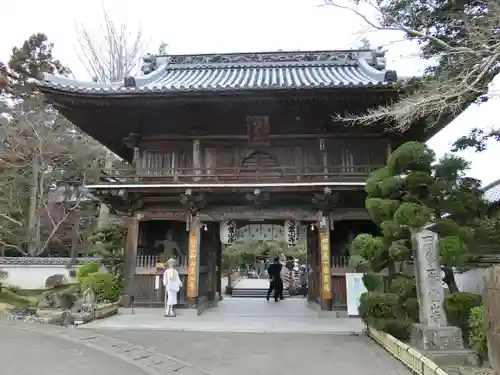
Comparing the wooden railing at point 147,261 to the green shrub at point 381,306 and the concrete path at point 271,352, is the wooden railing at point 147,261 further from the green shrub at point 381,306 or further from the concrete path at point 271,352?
the green shrub at point 381,306

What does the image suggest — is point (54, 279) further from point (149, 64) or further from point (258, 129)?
point (258, 129)

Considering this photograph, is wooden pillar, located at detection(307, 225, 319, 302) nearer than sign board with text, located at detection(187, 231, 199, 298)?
No

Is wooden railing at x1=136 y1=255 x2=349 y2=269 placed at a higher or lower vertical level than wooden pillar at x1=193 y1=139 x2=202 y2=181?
lower

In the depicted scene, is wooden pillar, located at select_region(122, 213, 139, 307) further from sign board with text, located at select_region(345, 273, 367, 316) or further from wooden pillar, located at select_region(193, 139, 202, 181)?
sign board with text, located at select_region(345, 273, 367, 316)

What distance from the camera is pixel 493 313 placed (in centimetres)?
521

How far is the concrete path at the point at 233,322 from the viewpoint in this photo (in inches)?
373

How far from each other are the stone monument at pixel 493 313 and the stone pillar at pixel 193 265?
777cm

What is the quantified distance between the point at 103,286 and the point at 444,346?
30.6ft

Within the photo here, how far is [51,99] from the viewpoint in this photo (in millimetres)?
11422

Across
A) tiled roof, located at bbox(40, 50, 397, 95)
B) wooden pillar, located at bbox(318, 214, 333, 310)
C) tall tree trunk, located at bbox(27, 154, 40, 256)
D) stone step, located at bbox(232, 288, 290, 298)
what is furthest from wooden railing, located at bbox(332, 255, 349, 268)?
tall tree trunk, located at bbox(27, 154, 40, 256)

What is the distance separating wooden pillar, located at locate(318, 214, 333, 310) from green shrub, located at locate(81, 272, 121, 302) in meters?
6.17

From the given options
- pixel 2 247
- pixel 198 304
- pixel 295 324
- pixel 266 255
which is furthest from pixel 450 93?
pixel 266 255

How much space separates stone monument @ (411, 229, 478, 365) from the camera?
618cm

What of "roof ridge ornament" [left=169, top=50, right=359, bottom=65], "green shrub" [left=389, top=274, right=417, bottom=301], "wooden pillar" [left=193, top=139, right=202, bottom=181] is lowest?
"green shrub" [left=389, top=274, right=417, bottom=301]
